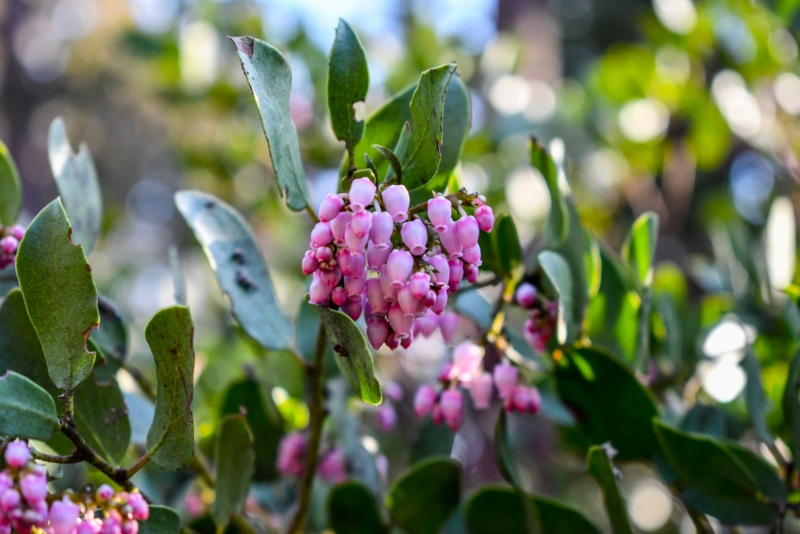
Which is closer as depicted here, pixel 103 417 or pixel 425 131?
pixel 425 131

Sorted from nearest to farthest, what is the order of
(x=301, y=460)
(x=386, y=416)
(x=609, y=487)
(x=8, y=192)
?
(x=609, y=487) → (x=8, y=192) → (x=301, y=460) → (x=386, y=416)

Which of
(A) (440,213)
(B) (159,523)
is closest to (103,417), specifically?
(B) (159,523)

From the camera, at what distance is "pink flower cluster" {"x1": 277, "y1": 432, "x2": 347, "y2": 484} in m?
1.17

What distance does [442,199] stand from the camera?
754mm

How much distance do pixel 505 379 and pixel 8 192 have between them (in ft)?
2.41

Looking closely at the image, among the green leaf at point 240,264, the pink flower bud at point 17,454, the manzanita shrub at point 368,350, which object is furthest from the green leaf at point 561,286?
the pink flower bud at point 17,454

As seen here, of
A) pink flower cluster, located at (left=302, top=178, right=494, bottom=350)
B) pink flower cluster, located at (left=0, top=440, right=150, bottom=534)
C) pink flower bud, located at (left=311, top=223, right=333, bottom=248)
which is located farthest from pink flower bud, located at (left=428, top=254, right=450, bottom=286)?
pink flower cluster, located at (left=0, top=440, right=150, bottom=534)

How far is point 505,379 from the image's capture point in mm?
1018

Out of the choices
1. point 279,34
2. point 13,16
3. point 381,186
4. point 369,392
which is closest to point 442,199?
point 381,186

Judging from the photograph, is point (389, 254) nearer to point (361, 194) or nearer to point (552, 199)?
point (361, 194)

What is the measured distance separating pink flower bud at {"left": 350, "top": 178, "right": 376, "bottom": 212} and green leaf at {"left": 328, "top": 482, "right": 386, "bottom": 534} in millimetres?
524

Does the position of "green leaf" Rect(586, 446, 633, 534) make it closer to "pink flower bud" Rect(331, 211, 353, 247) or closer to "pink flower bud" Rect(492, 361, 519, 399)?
"pink flower bud" Rect(492, 361, 519, 399)

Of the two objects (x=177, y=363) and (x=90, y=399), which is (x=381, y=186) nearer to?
(x=177, y=363)

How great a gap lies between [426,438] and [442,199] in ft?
2.05
